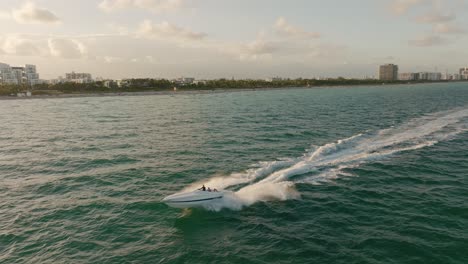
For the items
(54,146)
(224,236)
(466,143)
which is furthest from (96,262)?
(466,143)

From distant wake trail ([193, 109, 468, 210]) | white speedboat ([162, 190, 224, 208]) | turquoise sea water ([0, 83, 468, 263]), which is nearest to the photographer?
turquoise sea water ([0, 83, 468, 263])

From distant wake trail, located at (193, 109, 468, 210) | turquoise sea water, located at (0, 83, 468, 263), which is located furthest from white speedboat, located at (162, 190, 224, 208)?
distant wake trail, located at (193, 109, 468, 210)

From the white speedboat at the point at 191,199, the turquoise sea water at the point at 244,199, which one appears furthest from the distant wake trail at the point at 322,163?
the white speedboat at the point at 191,199

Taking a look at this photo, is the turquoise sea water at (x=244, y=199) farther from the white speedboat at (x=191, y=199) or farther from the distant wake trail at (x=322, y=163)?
the white speedboat at (x=191, y=199)

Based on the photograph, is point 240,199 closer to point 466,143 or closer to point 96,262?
point 96,262

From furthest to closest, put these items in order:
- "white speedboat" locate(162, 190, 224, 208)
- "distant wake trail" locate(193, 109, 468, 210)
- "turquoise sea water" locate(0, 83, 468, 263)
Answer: "distant wake trail" locate(193, 109, 468, 210)
"white speedboat" locate(162, 190, 224, 208)
"turquoise sea water" locate(0, 83, 468, 263)

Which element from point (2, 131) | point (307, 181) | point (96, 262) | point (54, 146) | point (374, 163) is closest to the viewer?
point (96, 262)

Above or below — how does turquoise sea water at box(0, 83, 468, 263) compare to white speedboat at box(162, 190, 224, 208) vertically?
below

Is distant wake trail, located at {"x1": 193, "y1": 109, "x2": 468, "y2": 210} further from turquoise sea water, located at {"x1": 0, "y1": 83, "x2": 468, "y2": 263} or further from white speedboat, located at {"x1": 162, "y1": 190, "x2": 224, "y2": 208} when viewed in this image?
white speedboat, located at {"x1": 162, "y1": 190, "x2": 224, "y2": 208}
